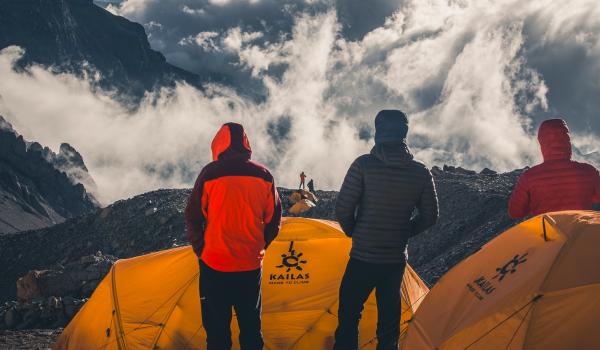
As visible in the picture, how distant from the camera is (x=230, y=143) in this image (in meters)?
5.68

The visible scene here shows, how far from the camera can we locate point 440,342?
518 cm

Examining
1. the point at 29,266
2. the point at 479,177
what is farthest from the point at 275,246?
the point at 29,266

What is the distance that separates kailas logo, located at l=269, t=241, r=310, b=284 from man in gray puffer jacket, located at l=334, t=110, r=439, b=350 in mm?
2395

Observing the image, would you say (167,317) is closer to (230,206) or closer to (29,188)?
(230,206)

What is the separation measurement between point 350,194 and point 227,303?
1.71m

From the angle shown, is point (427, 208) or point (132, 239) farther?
point (132, 239)

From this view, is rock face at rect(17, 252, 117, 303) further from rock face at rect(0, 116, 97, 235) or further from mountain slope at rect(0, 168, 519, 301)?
rock face at rect(0, 116, 97, 235)

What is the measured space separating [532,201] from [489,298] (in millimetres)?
1938

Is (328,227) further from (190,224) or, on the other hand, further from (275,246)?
(190,224)

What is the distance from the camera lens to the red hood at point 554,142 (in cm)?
632

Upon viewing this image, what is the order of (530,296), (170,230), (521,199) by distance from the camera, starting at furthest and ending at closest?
(170,230) → (521,199) → (530,296)

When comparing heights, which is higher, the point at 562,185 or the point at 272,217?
the point at 562,185

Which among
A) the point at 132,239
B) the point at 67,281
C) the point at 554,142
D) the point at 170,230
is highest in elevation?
the point at 170,230

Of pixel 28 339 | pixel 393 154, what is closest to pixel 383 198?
pixel 393 154
